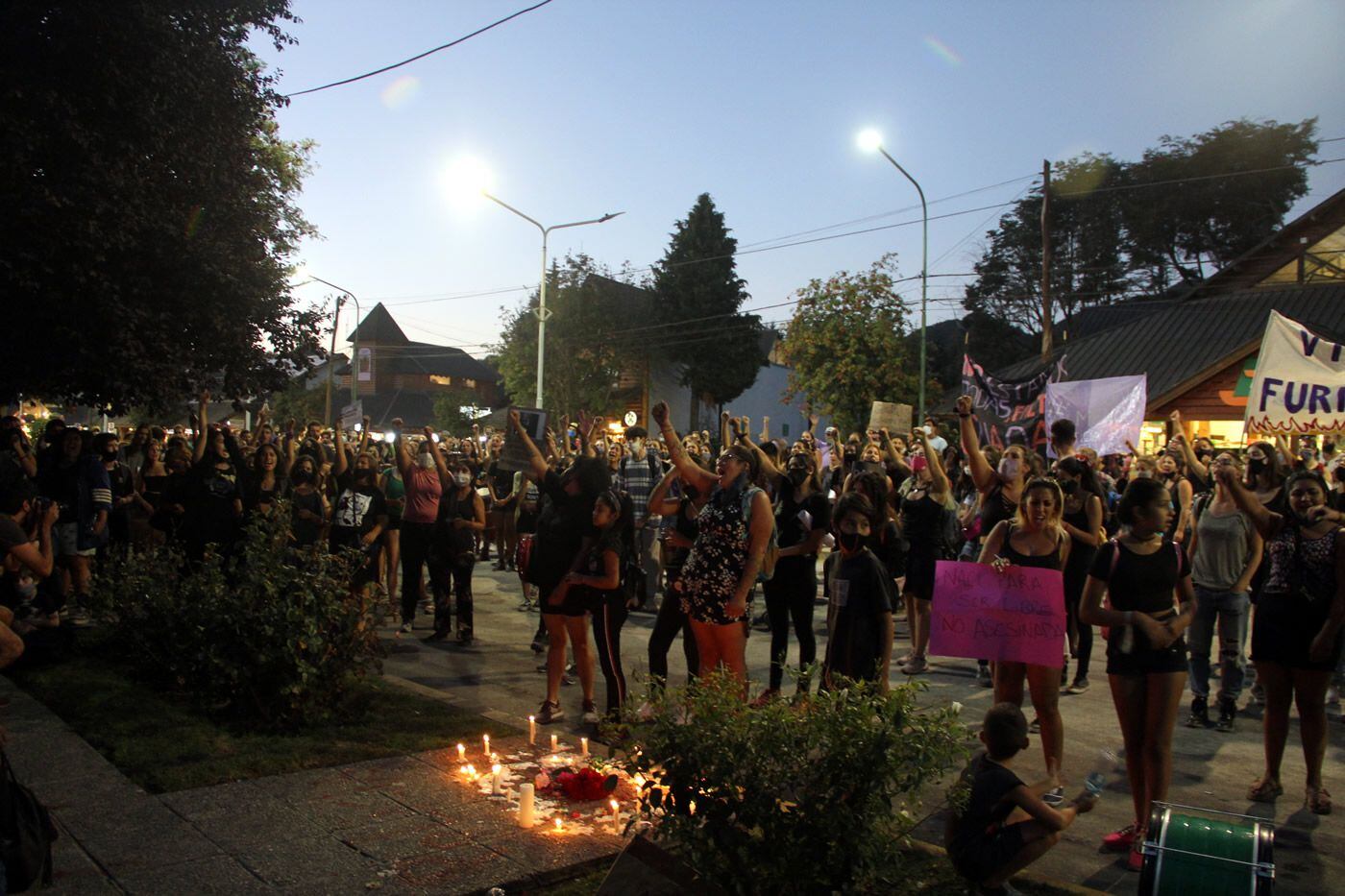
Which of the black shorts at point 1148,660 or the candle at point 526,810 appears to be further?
the black shorts at point 1148,660

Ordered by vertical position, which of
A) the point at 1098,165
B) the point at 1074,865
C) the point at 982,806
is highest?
the point at 1098,165

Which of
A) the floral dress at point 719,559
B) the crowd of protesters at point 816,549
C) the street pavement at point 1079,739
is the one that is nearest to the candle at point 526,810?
the street pavement at point 1079,739

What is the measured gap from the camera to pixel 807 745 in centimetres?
359

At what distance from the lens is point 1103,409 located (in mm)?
15266

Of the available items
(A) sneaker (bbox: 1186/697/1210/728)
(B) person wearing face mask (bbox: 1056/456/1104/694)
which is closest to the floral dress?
(B) person wearing face mask (bbox: 1056/456/1104/694)

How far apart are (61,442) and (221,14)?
501cm

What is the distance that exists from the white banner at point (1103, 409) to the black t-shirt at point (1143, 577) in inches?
407

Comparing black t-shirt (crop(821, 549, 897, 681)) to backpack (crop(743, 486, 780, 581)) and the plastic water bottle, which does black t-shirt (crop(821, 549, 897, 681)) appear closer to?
backpack (crop(743, 486, 780, 581))

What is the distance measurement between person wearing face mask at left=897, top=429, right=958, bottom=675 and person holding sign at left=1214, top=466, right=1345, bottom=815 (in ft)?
11.5

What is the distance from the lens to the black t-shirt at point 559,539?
7.17m

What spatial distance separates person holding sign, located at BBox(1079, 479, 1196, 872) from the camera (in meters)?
5.01

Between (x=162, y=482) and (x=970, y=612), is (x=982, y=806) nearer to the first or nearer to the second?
(x=970, y=612)

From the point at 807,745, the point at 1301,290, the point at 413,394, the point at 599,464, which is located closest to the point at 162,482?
the point at 599,464

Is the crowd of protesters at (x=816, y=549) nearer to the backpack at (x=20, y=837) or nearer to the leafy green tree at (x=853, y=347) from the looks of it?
the backpack at (x=20, y=837)
